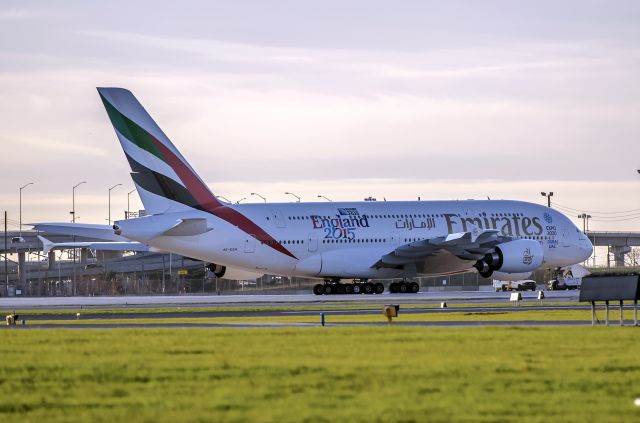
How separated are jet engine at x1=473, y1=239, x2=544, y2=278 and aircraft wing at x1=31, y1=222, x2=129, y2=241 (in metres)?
19.9

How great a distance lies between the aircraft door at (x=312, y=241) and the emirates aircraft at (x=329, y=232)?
5 cm

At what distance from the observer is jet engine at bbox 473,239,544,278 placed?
7731cm

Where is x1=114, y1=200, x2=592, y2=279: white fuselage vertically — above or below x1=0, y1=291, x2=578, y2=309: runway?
above

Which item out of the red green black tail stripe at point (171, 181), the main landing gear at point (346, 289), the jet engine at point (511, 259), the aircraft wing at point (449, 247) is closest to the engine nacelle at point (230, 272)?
the red green black tail stripe at point (171, 181)

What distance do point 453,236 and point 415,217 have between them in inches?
147

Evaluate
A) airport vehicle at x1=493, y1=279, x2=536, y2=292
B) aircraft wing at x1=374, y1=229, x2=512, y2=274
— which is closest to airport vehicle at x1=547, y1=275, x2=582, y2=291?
airport vehicle at x1=493, y1=279, x2=536, y2=292

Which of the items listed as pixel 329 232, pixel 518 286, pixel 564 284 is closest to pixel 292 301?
pixel 329 232

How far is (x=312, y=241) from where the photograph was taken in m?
76.1

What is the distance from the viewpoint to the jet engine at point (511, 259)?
77.3 meters

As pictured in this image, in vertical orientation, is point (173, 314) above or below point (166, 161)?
below

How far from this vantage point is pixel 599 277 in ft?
122

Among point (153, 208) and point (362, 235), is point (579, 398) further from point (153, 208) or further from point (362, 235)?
point (362, 235)

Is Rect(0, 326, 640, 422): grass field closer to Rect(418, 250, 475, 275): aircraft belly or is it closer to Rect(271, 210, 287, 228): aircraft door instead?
Rect(271, 210, 287, 228): aircraft door

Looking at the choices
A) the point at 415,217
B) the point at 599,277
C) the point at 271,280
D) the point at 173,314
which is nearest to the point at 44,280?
the point at 271,280
